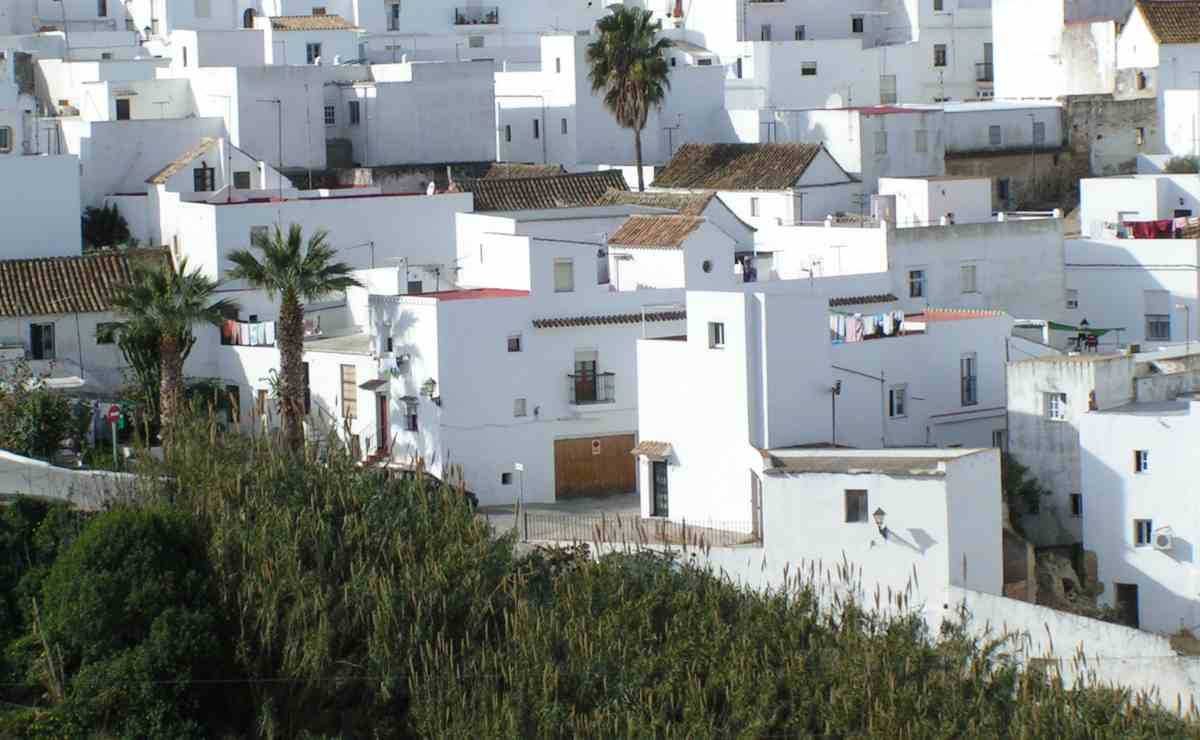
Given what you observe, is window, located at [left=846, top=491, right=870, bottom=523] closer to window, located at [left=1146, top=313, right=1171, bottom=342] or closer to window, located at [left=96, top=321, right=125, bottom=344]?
window, located at [left=96, top=321, right=125, bottom=344]

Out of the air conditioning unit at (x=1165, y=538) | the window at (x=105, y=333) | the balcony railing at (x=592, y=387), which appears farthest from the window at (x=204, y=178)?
the air conditioning unit at (x=1165, y=538)

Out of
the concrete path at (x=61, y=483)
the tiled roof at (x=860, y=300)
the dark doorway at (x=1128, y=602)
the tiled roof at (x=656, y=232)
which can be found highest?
the tiled roof at (x=656, y=232)

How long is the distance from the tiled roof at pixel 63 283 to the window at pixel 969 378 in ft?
43.5

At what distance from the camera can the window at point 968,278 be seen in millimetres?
46844

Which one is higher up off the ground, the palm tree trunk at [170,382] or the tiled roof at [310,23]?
the tiled roof at [310,23]

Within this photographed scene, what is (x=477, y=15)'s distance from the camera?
70438 mm

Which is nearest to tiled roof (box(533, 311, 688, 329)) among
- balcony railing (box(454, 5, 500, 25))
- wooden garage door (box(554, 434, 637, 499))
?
wooden garage door (box(554, 434, 637, 499))

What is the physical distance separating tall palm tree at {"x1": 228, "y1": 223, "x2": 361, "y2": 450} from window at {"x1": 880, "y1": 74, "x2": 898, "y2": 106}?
91.8 feet

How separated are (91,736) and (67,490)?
5.79 meters

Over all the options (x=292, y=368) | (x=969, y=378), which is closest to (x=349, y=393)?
(x=292, y=368)

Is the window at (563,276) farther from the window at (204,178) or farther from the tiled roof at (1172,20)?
the tiled roof at (1172,20)

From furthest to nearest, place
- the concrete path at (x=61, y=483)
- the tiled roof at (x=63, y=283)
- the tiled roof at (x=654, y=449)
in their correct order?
1. the tiled roof at (x=63, y=283)
2. the tiled roof at (x=654, y=449)
3. the concrete path at (x=61, y=483)

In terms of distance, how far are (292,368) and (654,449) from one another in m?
5.48

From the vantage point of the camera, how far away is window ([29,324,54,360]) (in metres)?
43.7
